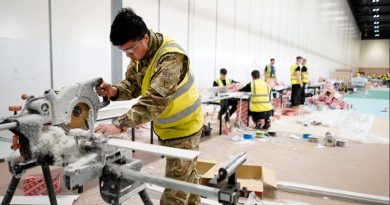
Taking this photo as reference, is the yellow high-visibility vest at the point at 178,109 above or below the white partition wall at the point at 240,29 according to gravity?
below

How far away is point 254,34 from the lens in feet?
31.6

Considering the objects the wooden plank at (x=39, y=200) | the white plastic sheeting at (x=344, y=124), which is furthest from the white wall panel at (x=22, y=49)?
the white plastic sheeting at (x=344, y=124)

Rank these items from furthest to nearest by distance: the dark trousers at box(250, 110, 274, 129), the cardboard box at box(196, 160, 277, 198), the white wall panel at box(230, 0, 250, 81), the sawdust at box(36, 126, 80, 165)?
1. the white wall panel at box(230, 0, 250, 81)
2. the dark trousers at box(250, 110, 274, 129)
3. the cardboard box at box(196, 160, 277, 198)
4. the sawdust at box(36, 126, 80, 165)

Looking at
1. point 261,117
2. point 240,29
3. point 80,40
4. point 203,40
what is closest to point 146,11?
point 80,40

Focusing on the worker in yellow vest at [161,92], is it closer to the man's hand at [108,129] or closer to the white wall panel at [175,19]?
the man's hand at [108,129]

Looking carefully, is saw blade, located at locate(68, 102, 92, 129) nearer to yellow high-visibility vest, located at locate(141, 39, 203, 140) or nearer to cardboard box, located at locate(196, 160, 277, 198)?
yellow high-visibility vest, located at locate(141, 39, 203, 140)

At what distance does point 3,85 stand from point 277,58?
33.4 feet

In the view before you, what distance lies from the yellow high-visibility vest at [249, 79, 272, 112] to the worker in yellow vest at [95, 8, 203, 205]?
165 inches

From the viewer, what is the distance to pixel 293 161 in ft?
13.0

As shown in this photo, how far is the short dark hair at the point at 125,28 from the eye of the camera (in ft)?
4.43

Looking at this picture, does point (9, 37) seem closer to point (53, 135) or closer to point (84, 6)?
point (84, 6)

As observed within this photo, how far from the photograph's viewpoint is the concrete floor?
113 inches

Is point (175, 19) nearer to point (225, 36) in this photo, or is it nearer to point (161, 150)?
point (225, 36)

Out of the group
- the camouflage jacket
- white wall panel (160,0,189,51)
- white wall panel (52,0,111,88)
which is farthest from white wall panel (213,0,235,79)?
the camouflage jacket
